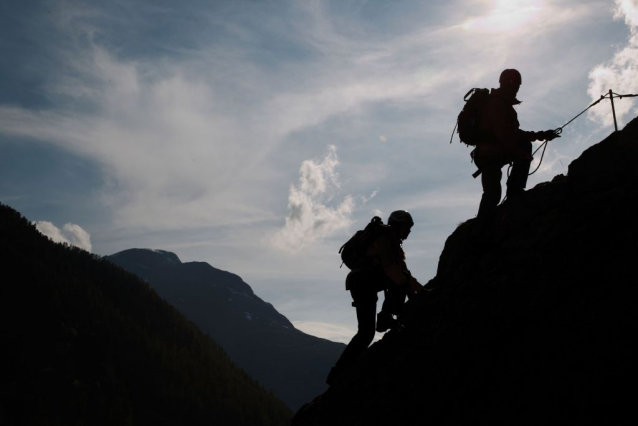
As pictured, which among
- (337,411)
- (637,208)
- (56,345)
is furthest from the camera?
(56,345)

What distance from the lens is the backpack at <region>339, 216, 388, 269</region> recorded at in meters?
9.66

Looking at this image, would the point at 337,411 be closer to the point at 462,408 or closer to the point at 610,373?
the point at 462,408

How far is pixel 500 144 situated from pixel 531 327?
12.6 feet

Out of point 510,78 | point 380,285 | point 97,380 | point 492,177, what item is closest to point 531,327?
point 380,285

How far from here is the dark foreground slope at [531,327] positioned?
6.04 meters

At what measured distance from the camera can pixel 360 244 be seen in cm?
980

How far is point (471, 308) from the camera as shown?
8336mm

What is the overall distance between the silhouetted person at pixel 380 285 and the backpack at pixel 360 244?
9cm

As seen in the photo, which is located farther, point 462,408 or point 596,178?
point 596,178

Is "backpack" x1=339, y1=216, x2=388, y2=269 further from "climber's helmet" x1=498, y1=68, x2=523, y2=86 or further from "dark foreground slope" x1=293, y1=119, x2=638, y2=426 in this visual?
"climber's helmet" x1=498, y1=68, x2=523, y2=86

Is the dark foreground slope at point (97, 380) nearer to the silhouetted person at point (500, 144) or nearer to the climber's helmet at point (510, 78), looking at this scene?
the silhouetted person at point (500, 144)

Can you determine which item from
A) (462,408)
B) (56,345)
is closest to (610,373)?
(462,408)

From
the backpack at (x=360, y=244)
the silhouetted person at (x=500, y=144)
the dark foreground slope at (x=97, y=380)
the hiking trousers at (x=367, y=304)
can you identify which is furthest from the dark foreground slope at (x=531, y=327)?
the dark foreground slope at (x=97, y=380)

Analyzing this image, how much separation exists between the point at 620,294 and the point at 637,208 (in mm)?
1475
